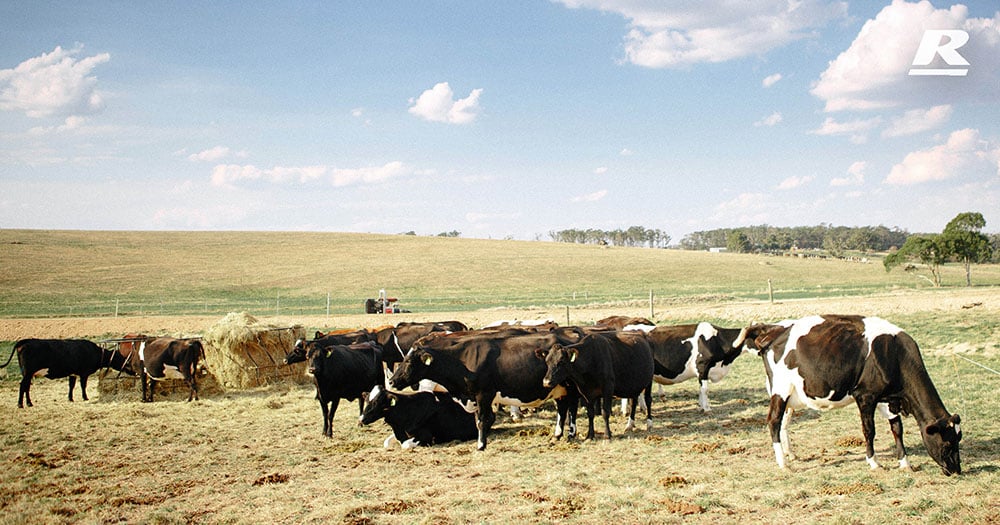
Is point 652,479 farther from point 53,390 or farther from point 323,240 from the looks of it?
point 323,240

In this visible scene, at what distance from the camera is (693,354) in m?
13.4

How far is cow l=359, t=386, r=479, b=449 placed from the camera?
35.9ft

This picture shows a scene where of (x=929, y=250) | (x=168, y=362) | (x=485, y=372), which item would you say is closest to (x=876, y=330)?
(x=485, y=372)

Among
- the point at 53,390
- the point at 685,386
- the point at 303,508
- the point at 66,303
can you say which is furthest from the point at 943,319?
the point at 66,303

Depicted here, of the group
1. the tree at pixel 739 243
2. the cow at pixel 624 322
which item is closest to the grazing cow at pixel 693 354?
the cow at pixel 624 322

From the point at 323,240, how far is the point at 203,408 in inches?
3356

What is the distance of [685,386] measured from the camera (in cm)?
1642

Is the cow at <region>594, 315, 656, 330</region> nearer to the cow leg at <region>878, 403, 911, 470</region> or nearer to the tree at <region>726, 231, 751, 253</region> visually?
the cow leg at <region>878, 403, 911, 470</region>

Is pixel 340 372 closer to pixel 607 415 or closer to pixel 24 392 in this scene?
pixel 607 415

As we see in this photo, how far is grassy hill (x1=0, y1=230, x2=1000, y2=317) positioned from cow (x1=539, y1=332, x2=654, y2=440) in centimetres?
3012

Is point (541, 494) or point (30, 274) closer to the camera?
point (541, 494)

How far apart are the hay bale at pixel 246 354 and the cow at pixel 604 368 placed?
316 inches

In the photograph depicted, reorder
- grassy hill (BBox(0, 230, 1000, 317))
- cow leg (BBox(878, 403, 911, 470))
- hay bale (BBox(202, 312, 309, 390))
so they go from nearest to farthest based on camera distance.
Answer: cow leg (BBox(878, 403, 911, 470)), hay bale (BBox(202, 312, 309, 390)), grassy hill (BBox(0, 230, 1000, 317))

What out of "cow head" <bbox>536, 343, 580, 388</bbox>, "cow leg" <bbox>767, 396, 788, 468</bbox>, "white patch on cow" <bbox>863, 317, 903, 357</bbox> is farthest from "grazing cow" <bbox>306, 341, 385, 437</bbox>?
"white patch on cow" <bbox>863, 317, 903, 357</bbox>
